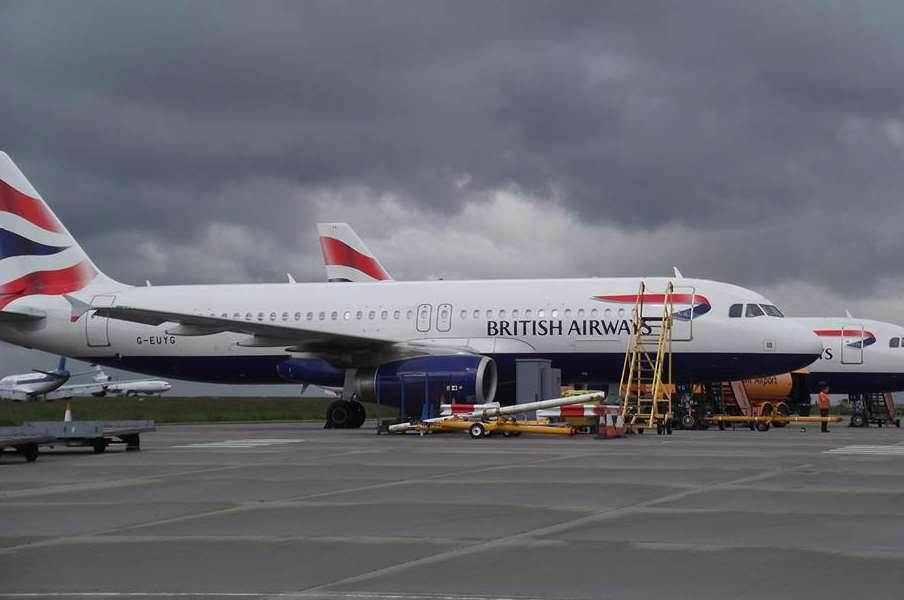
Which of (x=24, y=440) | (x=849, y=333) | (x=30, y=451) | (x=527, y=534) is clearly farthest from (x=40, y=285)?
(x=527, y=534)

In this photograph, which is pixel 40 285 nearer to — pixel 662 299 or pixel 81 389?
pixel 662 299

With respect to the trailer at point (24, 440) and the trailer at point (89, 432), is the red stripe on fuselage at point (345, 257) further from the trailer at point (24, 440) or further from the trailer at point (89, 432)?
the trailer at point (24, 440)

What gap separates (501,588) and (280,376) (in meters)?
26.5

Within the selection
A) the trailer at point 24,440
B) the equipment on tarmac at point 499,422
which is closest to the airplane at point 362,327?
the equipment on tarmac at point 499,422

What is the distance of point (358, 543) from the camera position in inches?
363

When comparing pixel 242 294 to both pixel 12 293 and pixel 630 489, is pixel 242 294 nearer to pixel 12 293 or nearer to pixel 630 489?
pixel 12 293

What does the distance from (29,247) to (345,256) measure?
16.8 metres

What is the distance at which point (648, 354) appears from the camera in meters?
29.7

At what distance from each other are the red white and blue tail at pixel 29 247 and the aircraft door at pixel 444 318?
12199 millimetres

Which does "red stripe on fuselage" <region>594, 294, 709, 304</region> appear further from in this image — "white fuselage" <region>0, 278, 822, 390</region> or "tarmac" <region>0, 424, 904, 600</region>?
"tarmac" <region>0, 424, 904, 600</region>

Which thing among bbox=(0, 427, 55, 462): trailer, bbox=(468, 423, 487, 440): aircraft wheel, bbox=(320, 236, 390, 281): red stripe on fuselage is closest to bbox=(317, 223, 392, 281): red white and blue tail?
bbox=(320, 236, 390, 281): red stripe on fuselage

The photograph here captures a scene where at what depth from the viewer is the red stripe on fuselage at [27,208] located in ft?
117

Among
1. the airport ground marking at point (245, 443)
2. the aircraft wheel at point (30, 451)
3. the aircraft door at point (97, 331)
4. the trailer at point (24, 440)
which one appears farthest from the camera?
the aircraft door at point (97, 331)

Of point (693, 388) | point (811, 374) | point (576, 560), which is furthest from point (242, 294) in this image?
point (576, 560)
